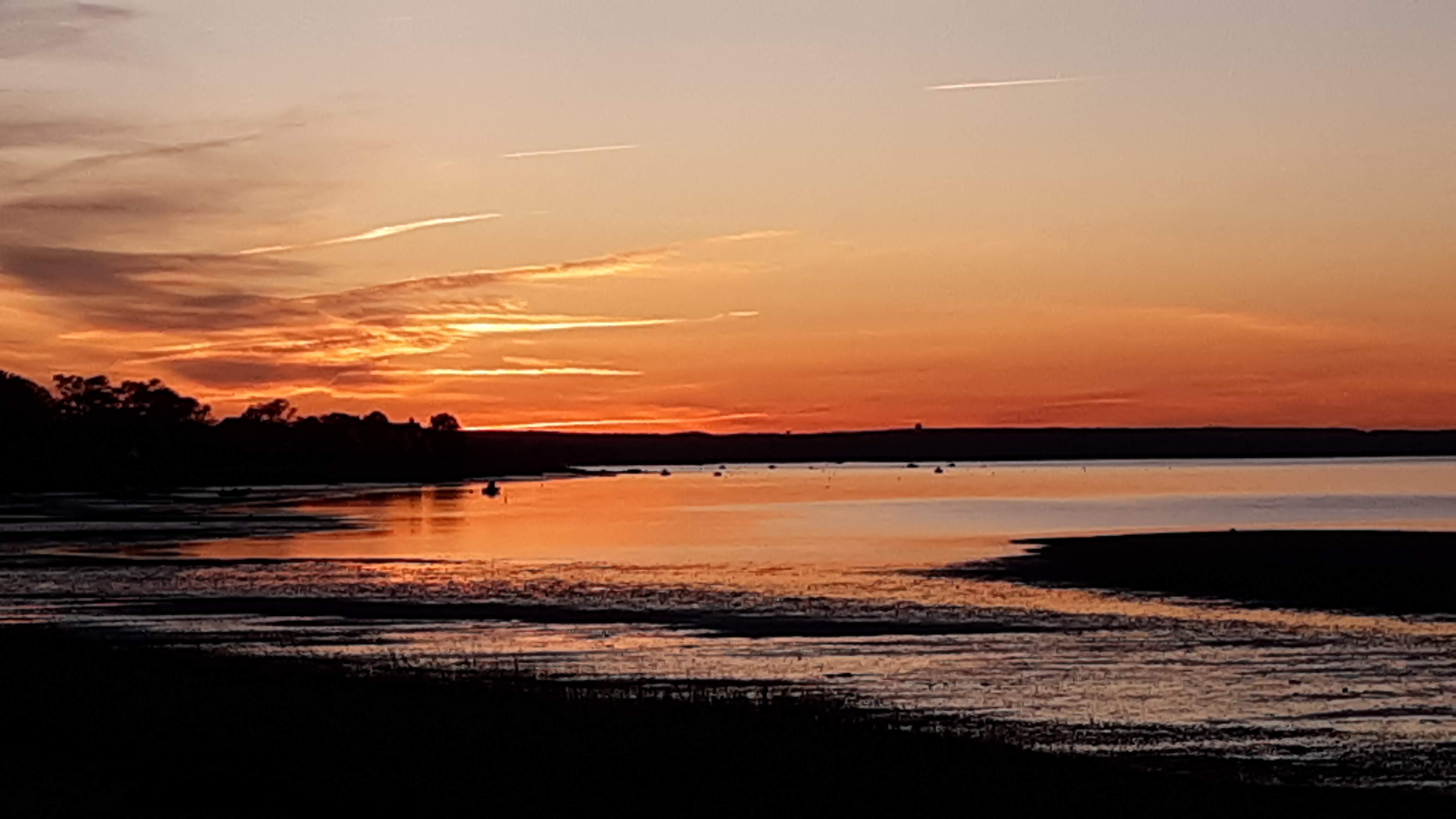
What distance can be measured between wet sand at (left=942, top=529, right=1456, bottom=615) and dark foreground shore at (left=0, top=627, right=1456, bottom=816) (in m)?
25.0

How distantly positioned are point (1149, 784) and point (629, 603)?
2906cm

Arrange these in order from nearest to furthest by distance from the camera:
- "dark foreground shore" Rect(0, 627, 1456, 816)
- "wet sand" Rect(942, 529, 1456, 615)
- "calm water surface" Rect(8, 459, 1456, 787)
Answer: "dark foreground shore" Rect(0, 627, 1456, 816), "calm water surface" Rect(8, 459, 1456, 787), "wet sand" Rect(942, 529, 1456, 615)

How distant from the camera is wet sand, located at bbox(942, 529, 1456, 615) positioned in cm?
4641

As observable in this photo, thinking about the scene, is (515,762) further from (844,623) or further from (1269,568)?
(1269,568)

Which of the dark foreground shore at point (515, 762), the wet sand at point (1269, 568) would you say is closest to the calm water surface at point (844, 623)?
the wet sand at point (1269, 568)

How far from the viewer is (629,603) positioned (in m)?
47.9

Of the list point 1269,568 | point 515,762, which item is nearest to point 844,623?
point 1269,568

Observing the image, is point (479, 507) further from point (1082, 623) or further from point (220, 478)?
point (1082, 623)

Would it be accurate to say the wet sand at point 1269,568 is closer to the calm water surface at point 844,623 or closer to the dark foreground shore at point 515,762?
the calm water surface at point 844,623

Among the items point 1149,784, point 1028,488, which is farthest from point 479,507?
point 1149,784

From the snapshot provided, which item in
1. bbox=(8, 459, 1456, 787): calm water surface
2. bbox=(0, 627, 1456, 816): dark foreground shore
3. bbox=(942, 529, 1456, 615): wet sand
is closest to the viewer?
bbox=(0, 627, 1456, 816): dark foreground shore

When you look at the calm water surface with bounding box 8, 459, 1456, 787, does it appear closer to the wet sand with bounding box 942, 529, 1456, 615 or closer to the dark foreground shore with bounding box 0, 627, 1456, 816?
the wet sand with bounding box 942, 529, 1456, 615

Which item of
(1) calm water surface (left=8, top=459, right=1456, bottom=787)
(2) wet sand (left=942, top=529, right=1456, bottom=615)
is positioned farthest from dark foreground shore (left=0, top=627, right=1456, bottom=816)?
(2) wet sand (left=942, top=529, right=1456, bottom=615)

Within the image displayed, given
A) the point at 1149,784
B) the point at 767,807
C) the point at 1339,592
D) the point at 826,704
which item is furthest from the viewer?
the point at 1339,592
